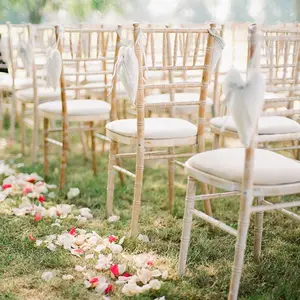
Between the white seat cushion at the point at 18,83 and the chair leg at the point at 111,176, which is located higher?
the white seat cushion at the point at 18,83

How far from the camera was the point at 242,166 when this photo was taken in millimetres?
2086

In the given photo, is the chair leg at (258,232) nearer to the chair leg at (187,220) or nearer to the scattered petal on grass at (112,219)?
the chair leg at (187,220)

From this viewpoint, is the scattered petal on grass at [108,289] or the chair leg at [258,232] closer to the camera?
the scattered petal on grass at [108,289]

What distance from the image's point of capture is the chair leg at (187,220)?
229 cm

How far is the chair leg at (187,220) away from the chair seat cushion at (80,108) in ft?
4.64

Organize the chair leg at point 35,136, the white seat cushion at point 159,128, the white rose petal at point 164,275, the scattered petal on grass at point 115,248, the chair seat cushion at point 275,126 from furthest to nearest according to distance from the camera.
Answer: the chair leg at point 35,136
the chair seat cushion at point 275,126
the white seat cushion at point 159,128
the scattered petal on grass at point 115,248
the white rose petal at point 164,275

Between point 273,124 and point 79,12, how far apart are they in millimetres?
5678

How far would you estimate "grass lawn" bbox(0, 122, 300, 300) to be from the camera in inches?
90.7

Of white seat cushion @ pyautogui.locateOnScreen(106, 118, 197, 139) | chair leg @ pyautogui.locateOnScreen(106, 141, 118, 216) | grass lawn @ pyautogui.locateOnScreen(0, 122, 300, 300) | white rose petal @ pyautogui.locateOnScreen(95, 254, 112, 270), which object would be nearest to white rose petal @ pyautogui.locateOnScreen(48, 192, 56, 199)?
grass lawn @ pyautogui.locateOnScreen(0, 122, 300, 300)

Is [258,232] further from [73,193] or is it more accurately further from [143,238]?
[73,193]

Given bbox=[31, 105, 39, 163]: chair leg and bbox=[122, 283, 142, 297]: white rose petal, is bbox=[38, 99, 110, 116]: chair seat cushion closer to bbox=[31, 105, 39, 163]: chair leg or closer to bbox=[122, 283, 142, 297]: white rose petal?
bbox=[31, 105, 39, 163]: chair leg

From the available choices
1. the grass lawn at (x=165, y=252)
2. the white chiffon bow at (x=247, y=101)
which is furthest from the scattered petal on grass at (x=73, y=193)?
the white chiffon bow at (x=247, y=101)

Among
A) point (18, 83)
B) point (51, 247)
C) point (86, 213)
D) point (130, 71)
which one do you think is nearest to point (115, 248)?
point (51, 247)

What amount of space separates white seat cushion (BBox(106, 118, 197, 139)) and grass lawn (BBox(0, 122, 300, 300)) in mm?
501
